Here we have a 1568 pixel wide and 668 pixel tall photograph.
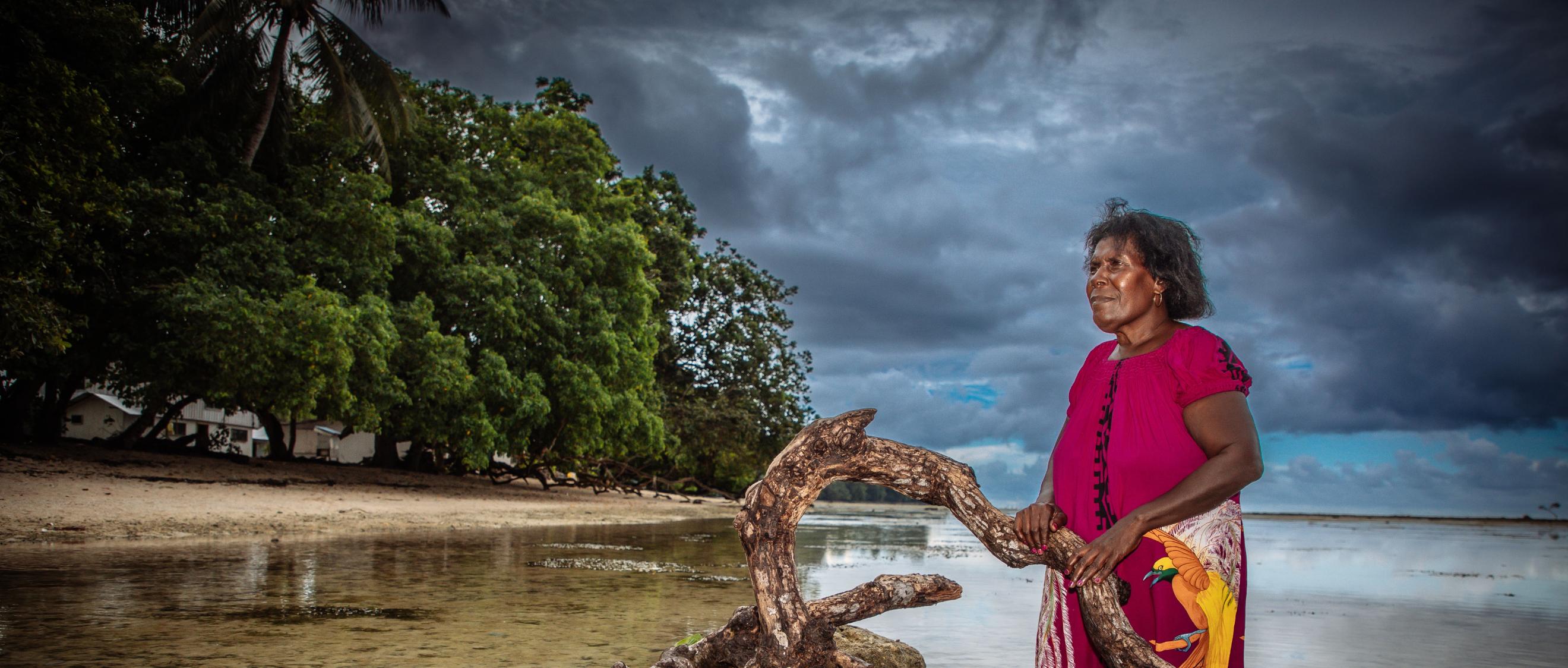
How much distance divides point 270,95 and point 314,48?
2.15 m

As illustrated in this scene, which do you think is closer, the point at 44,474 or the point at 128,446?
the point at 44,474

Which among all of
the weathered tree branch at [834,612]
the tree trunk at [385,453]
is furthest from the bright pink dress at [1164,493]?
the tree trunk at [385,453]

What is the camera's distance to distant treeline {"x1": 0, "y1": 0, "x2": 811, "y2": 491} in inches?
483

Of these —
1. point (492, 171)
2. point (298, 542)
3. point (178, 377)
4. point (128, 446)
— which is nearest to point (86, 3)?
point (178, 377)

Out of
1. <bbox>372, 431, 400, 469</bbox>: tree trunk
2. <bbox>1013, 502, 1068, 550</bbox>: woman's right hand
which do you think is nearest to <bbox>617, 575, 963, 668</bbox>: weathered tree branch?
<bbox>1013, 502, 1068, 550</bbox>: woman's right hand

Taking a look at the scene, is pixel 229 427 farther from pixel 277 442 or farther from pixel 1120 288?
pixel 1120 288

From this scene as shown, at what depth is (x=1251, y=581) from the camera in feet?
44.2

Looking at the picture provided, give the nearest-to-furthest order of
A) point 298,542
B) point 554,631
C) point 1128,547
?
1. point 1128,547
2. point 554,631
3. point 298,542

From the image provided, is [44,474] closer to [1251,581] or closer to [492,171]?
[492,171]

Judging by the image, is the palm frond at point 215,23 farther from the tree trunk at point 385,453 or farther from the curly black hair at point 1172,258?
the curly black hair at point 1172,258

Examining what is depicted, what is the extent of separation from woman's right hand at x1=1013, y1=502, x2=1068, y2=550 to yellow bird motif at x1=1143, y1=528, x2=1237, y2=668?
0.70ft

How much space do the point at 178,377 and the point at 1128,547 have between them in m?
16.9

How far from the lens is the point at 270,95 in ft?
55.9

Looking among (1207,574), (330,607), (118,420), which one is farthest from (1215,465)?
(118,420)
